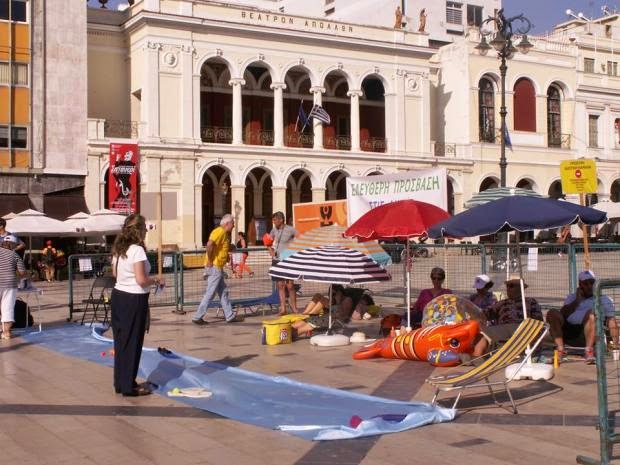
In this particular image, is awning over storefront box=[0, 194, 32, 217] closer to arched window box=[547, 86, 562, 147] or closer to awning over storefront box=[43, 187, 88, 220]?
awning over storefront box=[43, 187, 88, 220]

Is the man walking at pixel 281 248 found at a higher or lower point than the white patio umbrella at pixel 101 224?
lower

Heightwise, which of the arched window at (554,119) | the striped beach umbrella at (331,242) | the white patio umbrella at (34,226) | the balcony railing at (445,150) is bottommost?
the striped beach umbrella at (331,242)

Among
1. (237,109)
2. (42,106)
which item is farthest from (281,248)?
(237,109)

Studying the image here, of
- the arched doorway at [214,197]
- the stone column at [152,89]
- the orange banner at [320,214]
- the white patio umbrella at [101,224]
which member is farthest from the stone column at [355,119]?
the white patio umbrella at [101,224]

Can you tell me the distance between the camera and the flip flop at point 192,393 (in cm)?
837

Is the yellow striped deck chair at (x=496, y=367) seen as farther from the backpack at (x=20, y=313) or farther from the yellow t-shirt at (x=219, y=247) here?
the backpack at (x=20, y=313)

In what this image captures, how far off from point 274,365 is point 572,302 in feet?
12.2

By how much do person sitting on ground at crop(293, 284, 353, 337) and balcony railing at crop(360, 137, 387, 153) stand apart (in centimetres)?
2986

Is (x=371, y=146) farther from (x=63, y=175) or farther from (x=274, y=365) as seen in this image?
(x=274, y=365)

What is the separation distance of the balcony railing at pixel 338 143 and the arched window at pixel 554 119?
13.1m

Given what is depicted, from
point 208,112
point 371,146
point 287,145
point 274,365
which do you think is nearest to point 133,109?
point 208,112

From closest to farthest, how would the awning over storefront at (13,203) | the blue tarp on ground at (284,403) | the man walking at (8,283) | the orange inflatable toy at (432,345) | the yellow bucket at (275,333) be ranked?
the blue tarp on ground at (284,403)
the orange inflatable toy at (432,345)
the yellow bucket at (275,333)
the man walking at (8,283)
the awning over storefront at (13,203)

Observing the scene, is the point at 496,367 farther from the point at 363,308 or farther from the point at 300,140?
the point at 300,140

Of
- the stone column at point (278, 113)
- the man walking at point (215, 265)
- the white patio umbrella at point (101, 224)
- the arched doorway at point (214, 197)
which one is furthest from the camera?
the arched doorway at point (214, 197)
